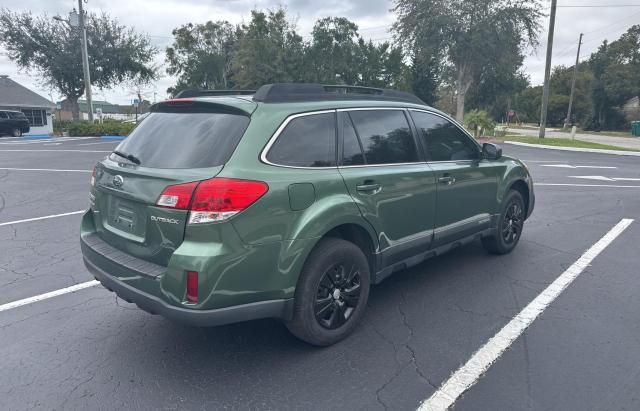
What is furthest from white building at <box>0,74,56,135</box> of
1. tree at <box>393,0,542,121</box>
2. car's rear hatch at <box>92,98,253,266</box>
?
car's rear hatch at <box>92,98,253,266</box>

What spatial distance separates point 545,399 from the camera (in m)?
2.63

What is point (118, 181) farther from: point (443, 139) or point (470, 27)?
point (470, 27)

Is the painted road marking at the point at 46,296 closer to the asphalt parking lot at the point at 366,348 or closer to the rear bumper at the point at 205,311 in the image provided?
the asphalt parking lot at the point at 366,348

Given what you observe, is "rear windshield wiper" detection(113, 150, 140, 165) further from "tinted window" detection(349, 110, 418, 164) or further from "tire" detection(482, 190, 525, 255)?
"tire" detection(482, 190, 525, 255)

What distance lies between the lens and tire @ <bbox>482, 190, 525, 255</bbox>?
5026mm

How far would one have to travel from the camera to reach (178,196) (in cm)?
265

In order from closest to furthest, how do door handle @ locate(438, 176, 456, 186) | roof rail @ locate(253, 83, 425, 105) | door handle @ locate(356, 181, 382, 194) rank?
roof rail @ locate(253, 83, 425, 105) → door handle @ locate(356, 181, 382, 194) → door handle @ locate(438, 176, 456, 186)

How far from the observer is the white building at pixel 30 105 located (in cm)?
3759

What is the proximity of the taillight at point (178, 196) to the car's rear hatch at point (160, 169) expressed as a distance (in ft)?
0.10

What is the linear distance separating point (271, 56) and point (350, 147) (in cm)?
4520

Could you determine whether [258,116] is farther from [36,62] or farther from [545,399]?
[36,62]

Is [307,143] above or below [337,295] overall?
above

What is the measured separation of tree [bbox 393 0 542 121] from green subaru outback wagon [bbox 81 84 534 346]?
34.0m

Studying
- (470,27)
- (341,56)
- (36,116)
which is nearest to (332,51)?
(341,56)
